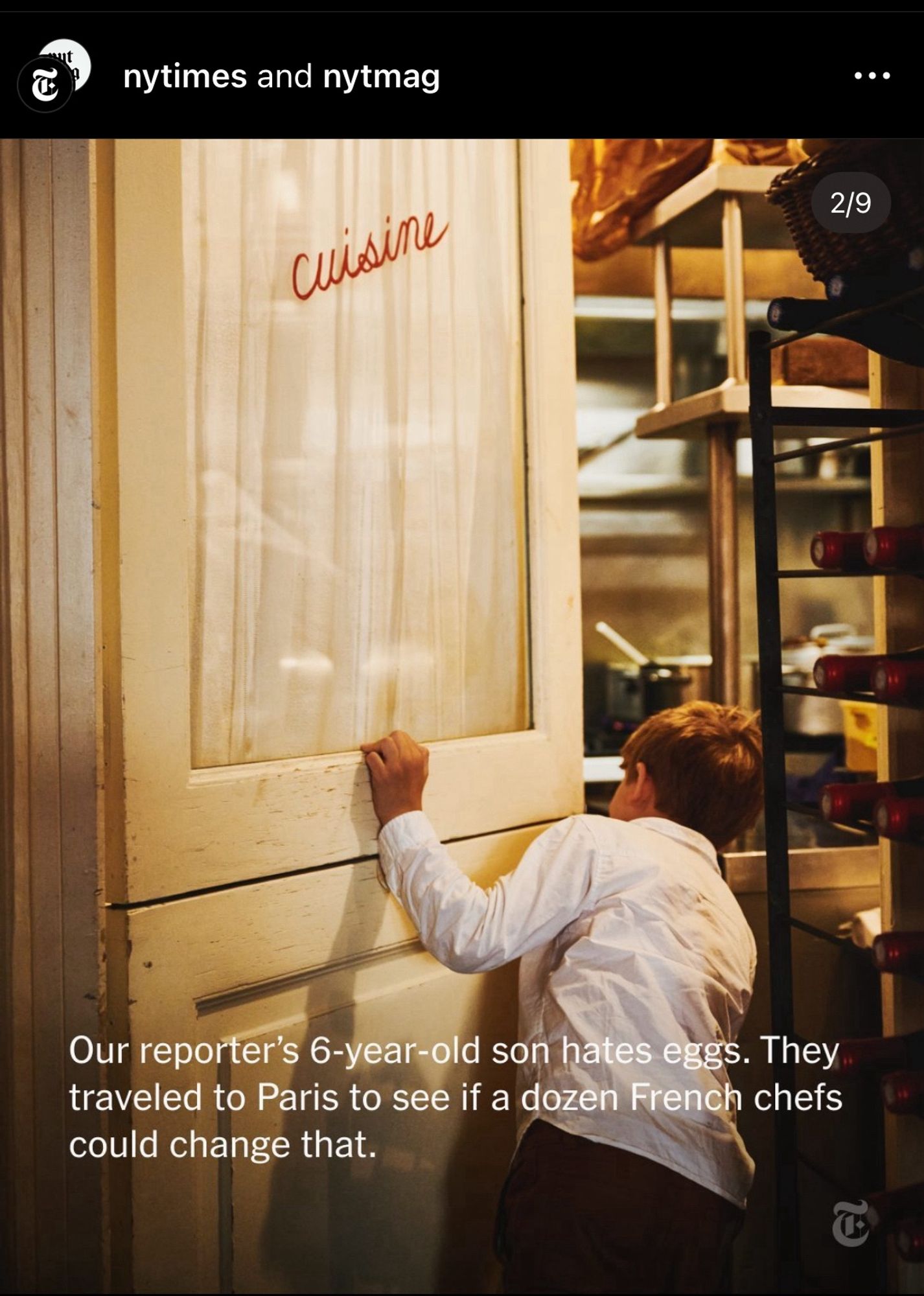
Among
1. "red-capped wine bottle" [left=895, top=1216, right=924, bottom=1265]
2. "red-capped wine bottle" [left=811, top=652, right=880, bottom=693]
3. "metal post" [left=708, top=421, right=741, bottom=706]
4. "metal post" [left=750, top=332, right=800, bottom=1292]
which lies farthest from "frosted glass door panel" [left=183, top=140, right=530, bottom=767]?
"red-capped wine bottle" [left=895, top=1216, right=924, bottom=1265]

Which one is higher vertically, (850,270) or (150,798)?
(850,270)

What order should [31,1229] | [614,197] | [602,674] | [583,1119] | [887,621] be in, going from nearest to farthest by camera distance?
[31,1229], [583,1119], [887,621], [614,197], [602,674]

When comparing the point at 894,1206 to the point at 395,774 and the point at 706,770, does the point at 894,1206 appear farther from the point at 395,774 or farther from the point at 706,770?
the point at 395,774

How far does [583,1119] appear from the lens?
0.97 meters

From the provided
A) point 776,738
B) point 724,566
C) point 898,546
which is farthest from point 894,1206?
point 724,566

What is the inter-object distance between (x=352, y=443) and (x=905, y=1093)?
30.8 inches

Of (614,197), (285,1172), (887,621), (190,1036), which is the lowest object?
→ (285,1172)

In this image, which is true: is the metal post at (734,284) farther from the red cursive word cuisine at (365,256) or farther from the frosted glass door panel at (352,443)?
the red cursive word cuisine at (365,256)

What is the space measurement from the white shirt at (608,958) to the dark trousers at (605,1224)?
0.06ft

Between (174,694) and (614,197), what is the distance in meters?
1.16

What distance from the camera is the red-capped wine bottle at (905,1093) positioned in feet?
2.98

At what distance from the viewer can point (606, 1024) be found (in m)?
0.99

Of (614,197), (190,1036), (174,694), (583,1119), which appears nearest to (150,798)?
(174,694)
